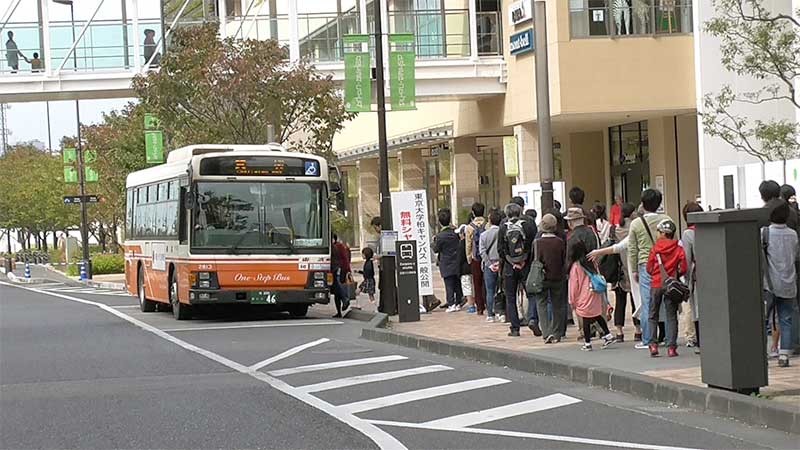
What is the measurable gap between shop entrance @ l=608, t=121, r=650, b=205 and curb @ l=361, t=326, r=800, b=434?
81.1ft

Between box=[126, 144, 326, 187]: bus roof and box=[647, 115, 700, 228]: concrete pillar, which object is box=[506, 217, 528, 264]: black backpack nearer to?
box=[126, 144, 326, 187]: bus roof

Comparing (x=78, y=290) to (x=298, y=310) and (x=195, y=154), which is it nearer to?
(x=298, y=310)

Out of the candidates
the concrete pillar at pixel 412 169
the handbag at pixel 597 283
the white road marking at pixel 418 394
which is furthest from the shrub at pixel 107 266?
the white road marking at pixel 418 394

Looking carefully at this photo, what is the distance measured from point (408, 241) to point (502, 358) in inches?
269

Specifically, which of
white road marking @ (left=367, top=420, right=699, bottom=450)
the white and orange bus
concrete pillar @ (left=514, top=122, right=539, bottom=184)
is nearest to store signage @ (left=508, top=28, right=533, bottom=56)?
concrete pillar @ (left=514, top=122, right=539, bottom=184)

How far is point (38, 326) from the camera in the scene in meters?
25.5

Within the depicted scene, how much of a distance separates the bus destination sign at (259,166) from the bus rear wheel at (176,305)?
2.63 metres

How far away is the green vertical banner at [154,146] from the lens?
41906mm

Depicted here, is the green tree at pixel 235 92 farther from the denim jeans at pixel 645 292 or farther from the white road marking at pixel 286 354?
the denim jeans at pixel 645 292

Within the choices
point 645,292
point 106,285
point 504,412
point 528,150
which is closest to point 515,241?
point 645,292

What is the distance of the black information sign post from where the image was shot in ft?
70.2

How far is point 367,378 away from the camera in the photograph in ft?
47.3

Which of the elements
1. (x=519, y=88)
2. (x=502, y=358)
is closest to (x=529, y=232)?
(x=502, y=358)

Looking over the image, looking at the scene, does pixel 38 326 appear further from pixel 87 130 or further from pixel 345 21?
pixel 87 130
